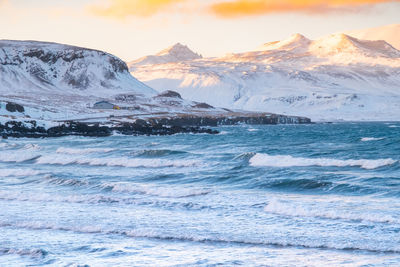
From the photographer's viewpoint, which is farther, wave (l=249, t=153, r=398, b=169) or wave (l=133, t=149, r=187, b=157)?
wave (l=133, t=149, r=187, b=157)

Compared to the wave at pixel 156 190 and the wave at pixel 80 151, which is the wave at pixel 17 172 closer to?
the wave at pixel 156 190

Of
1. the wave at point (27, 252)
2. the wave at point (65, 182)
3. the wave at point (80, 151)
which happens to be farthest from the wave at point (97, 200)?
the wave at point (80, 151)

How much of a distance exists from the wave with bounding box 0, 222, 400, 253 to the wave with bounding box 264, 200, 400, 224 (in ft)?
11.2

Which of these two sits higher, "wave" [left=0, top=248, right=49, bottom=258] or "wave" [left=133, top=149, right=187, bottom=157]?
"wave" [left=133, top=149, right=187, bottom=157]

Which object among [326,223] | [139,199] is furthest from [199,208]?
[326,223]

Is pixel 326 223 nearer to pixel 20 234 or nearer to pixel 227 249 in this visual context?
pixel 227 249

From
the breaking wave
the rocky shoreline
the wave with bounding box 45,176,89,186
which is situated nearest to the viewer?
the breaking wave

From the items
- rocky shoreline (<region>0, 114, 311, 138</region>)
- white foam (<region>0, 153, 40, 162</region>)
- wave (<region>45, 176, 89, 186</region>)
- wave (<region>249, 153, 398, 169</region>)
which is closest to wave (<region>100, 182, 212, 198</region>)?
wave (<region>45, 176, 89, 186</region>)

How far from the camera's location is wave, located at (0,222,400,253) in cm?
1925

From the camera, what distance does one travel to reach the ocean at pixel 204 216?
60.9 feet

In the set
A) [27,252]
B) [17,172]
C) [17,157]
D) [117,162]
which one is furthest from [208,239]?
[17,157]

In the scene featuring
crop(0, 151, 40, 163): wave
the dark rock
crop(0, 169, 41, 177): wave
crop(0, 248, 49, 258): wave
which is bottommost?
crop(0, 151, 40, 163): wave

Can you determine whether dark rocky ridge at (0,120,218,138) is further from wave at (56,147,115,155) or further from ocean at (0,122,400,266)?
ocean at (0,122,400,266)

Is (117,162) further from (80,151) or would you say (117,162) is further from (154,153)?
(80,151)
